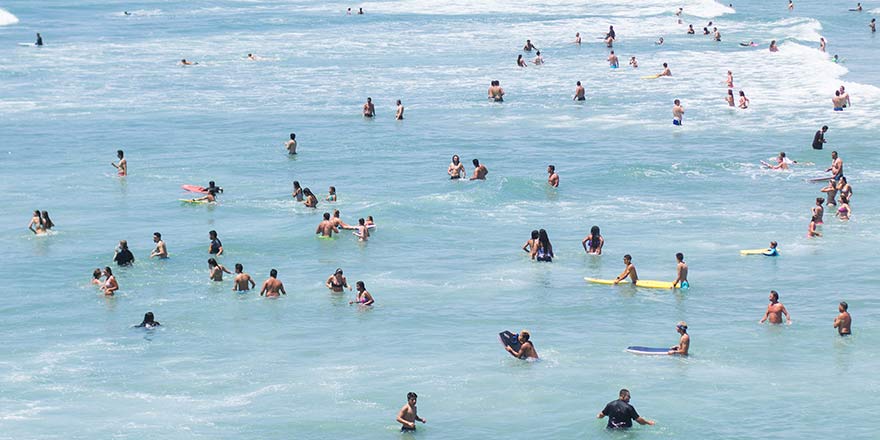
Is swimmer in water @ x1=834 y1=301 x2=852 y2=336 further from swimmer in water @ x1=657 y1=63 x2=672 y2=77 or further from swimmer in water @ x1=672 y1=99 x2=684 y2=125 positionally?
swimmer in water @ x1=657 y1=63 x2=672 y2=77

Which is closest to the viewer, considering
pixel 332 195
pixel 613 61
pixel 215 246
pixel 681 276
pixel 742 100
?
pixel 681 276

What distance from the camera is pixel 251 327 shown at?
33.2 meters

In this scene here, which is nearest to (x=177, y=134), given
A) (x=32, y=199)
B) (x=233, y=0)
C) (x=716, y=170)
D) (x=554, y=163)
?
(x=32, y=199)

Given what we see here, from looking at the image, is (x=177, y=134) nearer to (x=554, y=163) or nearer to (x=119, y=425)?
(x=554, y=163)

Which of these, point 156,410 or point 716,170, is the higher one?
point 716,170

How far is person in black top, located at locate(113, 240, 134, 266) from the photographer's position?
3856cm

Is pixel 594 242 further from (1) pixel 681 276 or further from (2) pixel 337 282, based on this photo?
(2) pixel 337 282

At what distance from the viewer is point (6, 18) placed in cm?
11669

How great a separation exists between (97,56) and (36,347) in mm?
59285

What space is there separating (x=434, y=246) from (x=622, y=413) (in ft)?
55.0

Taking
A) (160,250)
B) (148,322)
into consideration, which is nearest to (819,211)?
(160,250)

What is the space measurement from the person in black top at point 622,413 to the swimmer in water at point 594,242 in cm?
1375

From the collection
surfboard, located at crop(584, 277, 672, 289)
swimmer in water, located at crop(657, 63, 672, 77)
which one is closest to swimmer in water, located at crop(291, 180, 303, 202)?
surfboard, located at crop(584, 277, 672, 289)

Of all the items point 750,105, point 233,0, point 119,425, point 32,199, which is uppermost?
point 233,0
